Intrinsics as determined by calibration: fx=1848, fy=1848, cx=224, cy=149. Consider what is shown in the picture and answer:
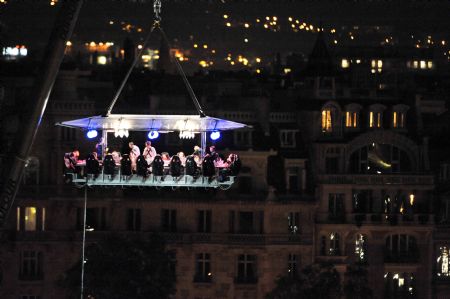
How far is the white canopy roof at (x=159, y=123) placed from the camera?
43406 millimetres

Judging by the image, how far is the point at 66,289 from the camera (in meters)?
84.2

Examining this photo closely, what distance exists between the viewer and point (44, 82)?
33.4 metres

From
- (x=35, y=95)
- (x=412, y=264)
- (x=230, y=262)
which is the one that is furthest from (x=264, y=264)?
(x=35, y=95)

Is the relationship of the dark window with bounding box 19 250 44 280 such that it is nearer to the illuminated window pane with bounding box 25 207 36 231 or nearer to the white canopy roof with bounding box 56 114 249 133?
the illuminated window pane with bounding box 25 207 36 231

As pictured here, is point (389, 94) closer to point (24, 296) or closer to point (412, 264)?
point (412, 264)

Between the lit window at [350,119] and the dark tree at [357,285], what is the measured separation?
9.90 meters

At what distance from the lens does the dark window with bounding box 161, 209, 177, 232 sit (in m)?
87.3

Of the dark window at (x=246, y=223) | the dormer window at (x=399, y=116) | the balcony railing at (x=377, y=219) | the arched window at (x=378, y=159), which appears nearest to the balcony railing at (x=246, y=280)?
the dark window at (x=246, y=223)

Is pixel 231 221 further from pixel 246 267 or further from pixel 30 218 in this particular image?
pixel 30 218

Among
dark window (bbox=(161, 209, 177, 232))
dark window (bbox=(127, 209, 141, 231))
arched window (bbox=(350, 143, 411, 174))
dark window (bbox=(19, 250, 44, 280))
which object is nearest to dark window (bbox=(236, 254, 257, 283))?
dark window (bbox=(161, 209, 177, 232))

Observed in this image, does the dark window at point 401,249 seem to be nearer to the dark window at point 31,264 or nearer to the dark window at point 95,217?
the dark window at point 95,217

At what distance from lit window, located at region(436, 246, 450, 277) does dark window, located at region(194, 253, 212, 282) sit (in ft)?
38.0

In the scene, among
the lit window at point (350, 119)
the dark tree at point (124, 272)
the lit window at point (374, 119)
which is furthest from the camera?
the lit window at point (374, 119)

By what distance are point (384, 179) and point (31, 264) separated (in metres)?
17.5
